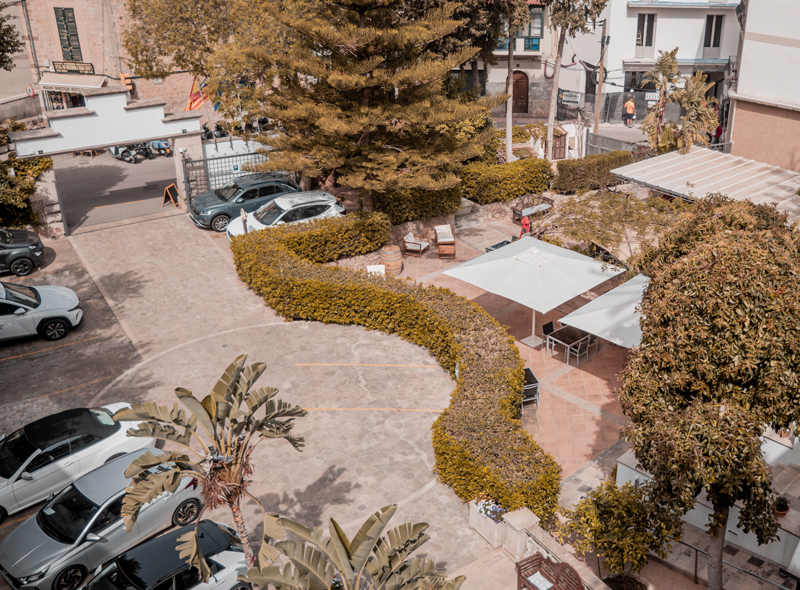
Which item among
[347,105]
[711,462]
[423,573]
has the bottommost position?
[423,573]

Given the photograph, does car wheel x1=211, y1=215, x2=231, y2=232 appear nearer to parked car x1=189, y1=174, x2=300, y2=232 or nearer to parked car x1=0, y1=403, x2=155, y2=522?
parked car x1=189, y1=174, x2=300, y2=232

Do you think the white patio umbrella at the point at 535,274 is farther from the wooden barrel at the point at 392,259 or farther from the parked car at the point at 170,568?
the parked car at the point at 170,568

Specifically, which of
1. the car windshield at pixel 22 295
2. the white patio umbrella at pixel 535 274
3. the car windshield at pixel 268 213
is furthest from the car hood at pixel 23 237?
the white patio umbrella at pixel 535 274

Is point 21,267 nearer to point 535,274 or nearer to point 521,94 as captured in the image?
point 535,274

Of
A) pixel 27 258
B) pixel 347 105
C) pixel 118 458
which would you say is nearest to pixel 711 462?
pixel 118 458

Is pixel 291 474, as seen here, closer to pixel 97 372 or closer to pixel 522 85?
pixel 97 372

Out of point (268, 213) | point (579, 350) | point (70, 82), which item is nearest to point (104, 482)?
point (579, 350)
